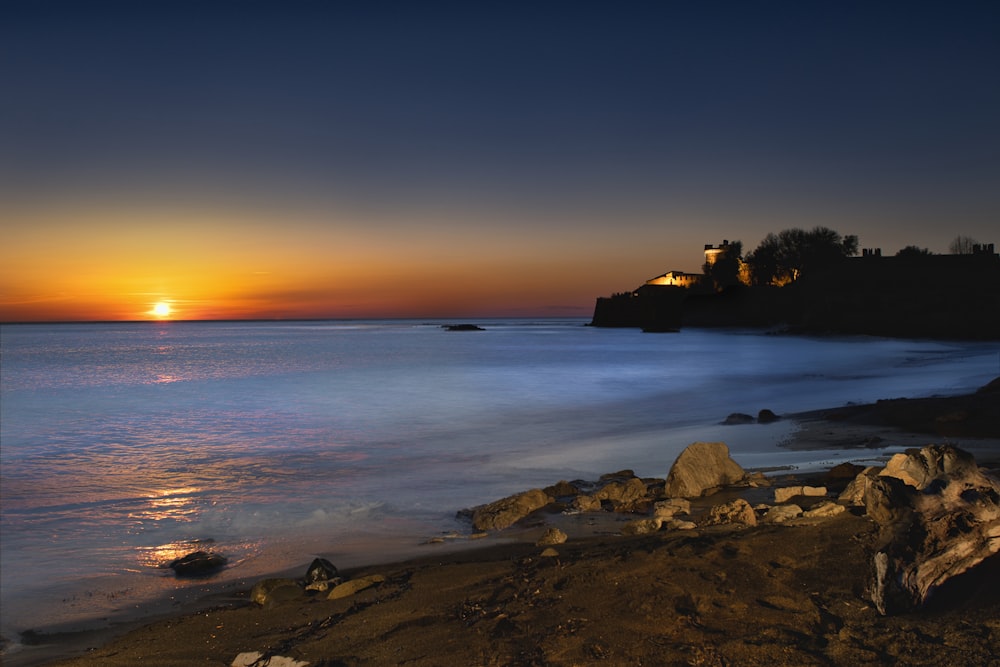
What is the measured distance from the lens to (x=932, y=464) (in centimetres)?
449

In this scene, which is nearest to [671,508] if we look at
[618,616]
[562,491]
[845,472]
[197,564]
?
[562,491]

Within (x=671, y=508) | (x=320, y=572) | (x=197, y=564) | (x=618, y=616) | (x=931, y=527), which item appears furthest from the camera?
(x=671, y=508)

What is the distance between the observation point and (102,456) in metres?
14.1

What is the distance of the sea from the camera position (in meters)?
6.95

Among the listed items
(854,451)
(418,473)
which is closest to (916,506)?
(854,451)

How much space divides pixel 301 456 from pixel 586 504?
7.83m

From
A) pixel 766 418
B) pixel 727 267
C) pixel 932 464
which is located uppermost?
pixel 727 267

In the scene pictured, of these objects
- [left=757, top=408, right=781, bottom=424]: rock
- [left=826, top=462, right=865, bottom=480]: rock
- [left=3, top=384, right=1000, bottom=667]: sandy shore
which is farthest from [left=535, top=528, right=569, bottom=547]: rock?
[left=757, top=408, right=781, bottom=424]: rock

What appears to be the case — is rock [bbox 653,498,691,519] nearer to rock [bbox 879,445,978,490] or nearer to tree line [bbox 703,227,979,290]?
rock [bbox 879,445,978,490]

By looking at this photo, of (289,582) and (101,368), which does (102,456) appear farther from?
(101,368)

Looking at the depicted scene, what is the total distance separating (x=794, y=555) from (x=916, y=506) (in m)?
0.79

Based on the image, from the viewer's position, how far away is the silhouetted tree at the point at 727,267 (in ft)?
407

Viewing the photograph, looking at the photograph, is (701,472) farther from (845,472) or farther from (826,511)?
(826,511)

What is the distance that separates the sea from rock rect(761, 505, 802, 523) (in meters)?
3.11
